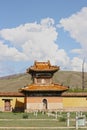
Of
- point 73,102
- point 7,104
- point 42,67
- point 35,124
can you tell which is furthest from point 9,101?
point 35,124

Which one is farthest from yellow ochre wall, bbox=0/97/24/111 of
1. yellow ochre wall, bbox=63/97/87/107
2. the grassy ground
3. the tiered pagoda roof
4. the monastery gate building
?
the grassy ground

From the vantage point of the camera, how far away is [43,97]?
66.9 metres

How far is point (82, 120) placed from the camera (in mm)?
33219

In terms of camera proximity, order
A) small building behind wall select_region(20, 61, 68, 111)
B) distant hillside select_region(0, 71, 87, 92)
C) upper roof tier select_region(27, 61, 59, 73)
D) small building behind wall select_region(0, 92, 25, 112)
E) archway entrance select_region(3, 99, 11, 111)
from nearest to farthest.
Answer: small building behind wall select_region(20, 61, 68, 111), upper roof tier select_region(27, 61, 59, 73), small building behind wall select_region(0, 92, 25, 112), archway entrance select_region(3, 99, 11, 111), distant hillside select_region(0, 71, 87, 92)

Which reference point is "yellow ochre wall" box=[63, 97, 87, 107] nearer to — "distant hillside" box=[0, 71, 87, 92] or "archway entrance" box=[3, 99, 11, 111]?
"archway entrance" box=[3, 99, 11, 111]

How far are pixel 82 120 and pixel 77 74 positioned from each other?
488ft

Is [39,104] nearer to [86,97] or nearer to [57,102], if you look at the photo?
[57,102]

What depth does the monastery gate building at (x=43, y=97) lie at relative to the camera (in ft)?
219

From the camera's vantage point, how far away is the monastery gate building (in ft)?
219

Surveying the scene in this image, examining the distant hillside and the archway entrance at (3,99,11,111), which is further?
the distant hillside

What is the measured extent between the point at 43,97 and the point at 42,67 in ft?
17.4

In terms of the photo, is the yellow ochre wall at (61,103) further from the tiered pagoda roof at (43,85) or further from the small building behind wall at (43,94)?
the tiered pagoda roof at (43,85)

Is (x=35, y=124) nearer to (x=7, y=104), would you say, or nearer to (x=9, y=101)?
(x=7, y=104)

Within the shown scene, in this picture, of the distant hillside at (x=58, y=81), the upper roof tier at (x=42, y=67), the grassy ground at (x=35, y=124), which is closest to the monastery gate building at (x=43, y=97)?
the upper roof tier at (x=42, y=67)
